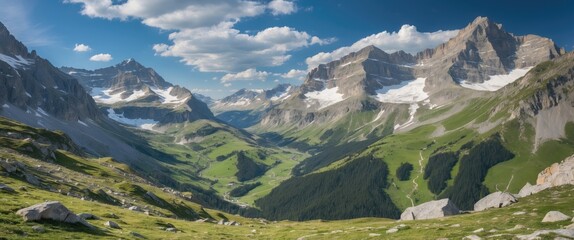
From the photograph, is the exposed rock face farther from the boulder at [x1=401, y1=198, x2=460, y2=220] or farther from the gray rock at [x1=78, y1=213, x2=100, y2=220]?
the gray rock at [x1=78, y1=213, x2=100, y2=220]

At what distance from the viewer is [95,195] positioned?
225 feet

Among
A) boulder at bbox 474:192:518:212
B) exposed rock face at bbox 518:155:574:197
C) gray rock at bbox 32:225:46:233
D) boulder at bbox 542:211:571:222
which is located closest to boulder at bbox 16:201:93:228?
gray rock at bbox 32:225:46:233

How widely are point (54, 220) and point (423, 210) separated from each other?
201 feet

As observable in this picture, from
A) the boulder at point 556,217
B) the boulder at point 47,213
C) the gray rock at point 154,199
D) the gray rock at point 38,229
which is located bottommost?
the gray rock at point 154,199

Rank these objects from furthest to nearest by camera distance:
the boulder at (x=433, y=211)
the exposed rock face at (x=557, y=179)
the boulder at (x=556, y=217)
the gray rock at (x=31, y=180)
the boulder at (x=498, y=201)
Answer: the exposed rock face at (x=557, y=179)
the boulder at (x=498, y=201)
the boulder at (x=433, y=211)
the gray rock at (x=31, y=180)
the boulder at (x=556, y=217)

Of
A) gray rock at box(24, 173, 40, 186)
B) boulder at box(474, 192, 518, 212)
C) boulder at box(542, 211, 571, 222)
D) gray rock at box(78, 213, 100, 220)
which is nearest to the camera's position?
boulder at box(542, 211, 571, 222)

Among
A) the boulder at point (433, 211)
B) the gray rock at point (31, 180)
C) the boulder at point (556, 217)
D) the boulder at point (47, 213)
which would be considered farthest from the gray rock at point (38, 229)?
the boulder at point (433, 211)

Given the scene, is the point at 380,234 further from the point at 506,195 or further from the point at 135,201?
the point at 135,201

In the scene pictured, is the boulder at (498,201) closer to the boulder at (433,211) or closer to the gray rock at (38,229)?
A: the boulder at (433,211)

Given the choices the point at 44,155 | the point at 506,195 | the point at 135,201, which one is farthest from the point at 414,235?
the point at 44,155

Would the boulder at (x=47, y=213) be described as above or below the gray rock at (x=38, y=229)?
above

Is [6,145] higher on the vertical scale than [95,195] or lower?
higher

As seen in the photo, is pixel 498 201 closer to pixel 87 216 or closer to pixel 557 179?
pixel 557 179

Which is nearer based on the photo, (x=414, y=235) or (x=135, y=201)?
A: (x=414, y=235)
